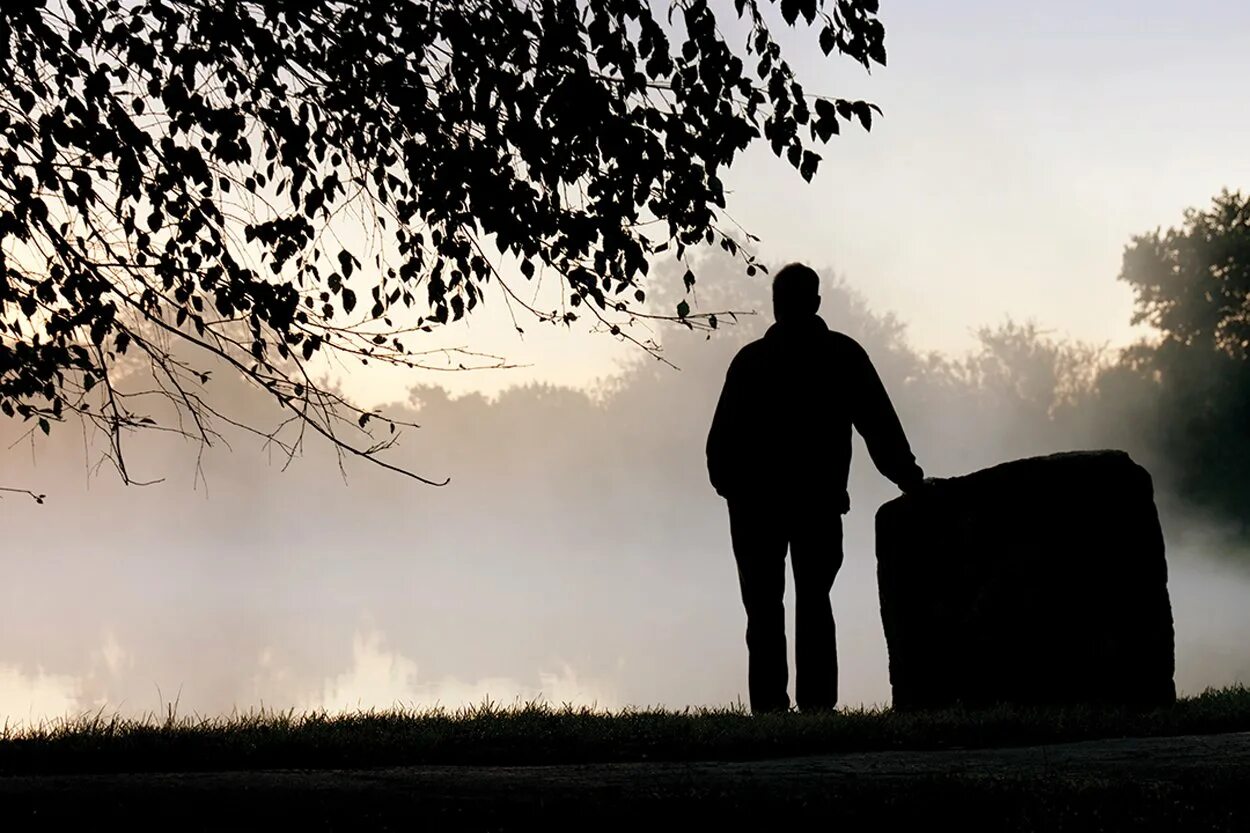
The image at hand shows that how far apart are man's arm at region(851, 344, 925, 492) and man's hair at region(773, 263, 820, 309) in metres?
0.54

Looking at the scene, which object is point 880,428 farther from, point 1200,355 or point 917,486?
point 1200,355

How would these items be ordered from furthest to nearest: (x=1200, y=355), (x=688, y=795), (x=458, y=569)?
(x=458, y=569) < (x=1200, y=355) < (x=688, y=795)

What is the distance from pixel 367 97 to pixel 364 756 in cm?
414

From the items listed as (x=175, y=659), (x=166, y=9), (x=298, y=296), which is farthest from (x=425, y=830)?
(x=175, y=659)

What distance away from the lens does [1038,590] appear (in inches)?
404

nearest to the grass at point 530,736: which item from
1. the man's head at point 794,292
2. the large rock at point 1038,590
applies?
the large rock at point 1038,590

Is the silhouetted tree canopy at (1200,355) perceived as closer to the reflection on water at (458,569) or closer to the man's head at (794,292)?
the reflection on water at (458,569)

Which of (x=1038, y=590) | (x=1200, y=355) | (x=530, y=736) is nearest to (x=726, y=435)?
(x=1038, y=590)

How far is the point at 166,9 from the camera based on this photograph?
30.7 ft

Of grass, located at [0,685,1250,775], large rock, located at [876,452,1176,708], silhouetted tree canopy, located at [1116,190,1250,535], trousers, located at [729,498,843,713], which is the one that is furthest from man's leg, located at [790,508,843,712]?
silhouetted tree canopy, located at [1116,190,1250,535]

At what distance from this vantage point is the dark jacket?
34.8ft

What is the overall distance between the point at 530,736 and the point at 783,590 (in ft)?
8.13

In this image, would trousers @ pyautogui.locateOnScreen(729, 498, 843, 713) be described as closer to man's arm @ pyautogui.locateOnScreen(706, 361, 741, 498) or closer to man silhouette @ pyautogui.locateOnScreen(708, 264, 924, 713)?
man silhouette @ pyautogui.locateOnScreen(708, 264, 924, 713)

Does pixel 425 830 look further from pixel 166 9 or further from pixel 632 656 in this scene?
pixel 632 656
